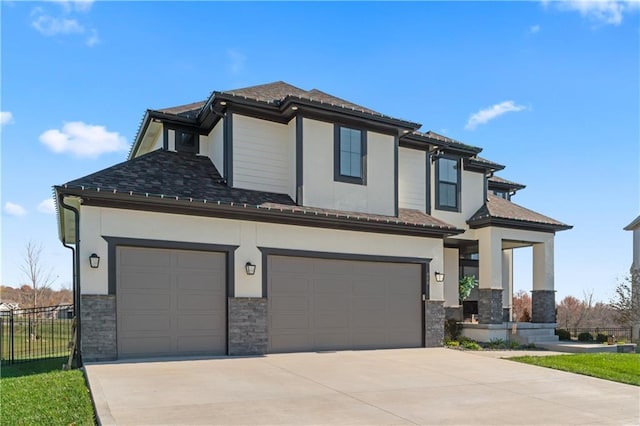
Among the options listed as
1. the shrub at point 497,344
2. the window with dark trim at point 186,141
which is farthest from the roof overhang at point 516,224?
the window with dark trim at point 186,141

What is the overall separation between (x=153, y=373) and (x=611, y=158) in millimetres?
14106

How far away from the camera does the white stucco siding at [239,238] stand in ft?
36.2

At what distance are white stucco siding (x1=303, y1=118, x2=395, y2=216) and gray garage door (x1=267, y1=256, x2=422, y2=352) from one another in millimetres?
1689

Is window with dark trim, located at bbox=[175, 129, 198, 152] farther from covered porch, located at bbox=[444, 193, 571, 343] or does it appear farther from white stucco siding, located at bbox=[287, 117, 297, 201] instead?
covered porch, located at bbox=[444, 193, 571, 343]

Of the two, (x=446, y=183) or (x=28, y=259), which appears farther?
(x=28, y=259)

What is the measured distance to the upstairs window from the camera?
1842 cm

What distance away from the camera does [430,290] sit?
15.6m

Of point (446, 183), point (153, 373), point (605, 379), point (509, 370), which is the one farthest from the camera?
point (446, 183)

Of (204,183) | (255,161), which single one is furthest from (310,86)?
(204,183)

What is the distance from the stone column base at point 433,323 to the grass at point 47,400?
950cm

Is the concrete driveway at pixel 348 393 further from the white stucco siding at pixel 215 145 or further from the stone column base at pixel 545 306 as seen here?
the stone column base at pixel 545 306

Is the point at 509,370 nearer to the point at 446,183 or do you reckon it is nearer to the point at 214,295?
the point at 214,295

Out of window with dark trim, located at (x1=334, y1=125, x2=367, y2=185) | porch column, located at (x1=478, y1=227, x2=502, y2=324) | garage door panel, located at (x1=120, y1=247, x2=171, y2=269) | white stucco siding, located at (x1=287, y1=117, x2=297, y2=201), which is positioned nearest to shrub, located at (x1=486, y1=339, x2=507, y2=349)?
porch column, located at (x1=478, y1=227, x2=502, y2=324)

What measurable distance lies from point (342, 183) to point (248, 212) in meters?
3.31
